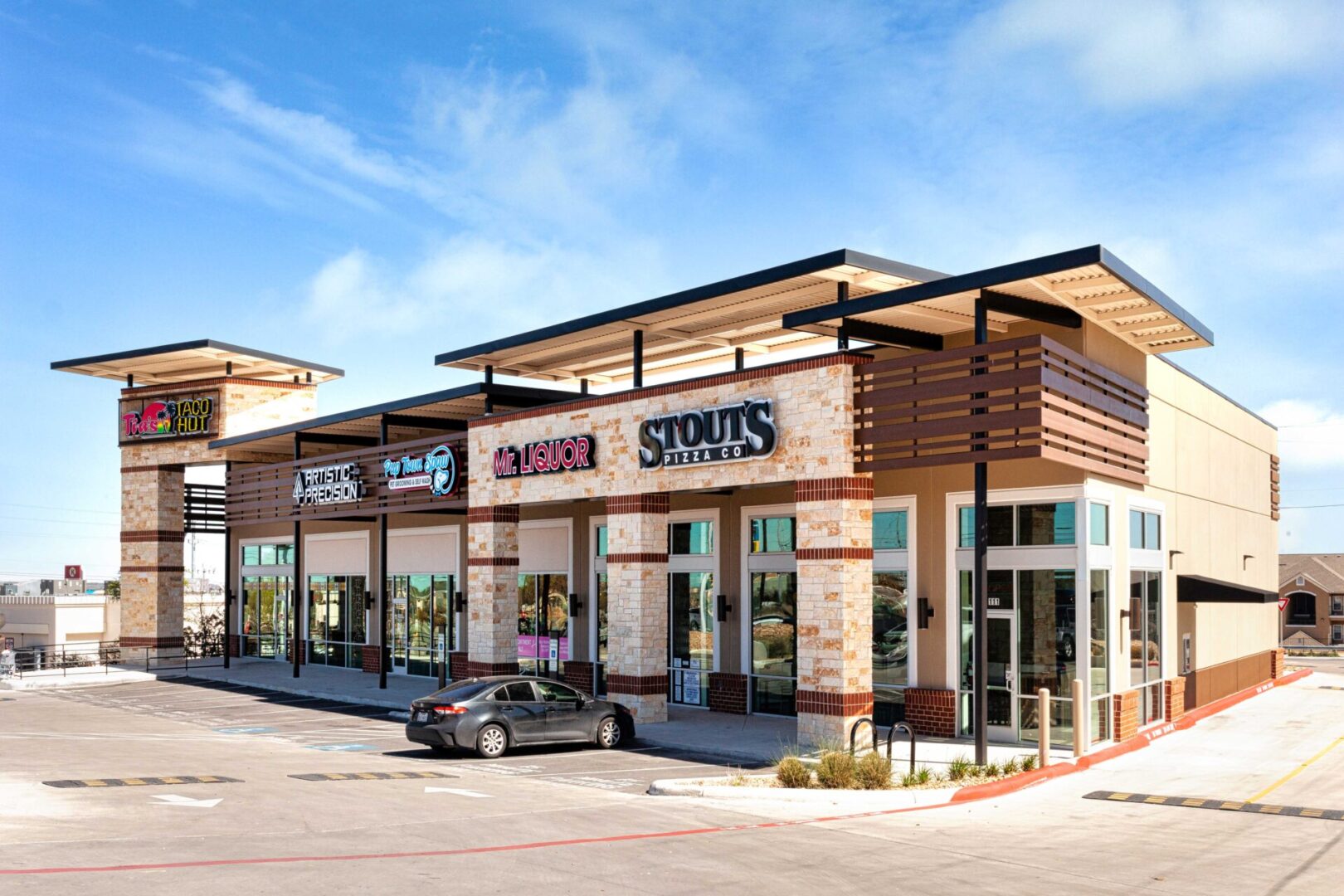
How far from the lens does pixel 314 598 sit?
144 feet

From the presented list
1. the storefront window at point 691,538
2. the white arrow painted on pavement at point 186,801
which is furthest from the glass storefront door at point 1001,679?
the white arrow painted on pavement at point 186,801

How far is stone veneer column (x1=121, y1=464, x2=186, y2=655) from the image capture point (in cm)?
4509

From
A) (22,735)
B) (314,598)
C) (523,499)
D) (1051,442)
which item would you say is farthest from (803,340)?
(314,598)

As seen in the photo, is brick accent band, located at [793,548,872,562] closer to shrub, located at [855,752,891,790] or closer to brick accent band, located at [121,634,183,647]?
shrub, located at [855,752,891,790]

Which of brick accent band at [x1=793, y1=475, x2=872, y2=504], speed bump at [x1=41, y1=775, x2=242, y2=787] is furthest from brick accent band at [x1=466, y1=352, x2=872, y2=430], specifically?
speed bump at [x1=41, y1=775, x2=242, y2=787]

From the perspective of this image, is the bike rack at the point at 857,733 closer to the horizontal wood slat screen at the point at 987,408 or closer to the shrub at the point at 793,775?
the shrub at the point at 793,775

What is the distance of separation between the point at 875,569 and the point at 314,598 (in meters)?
26.2

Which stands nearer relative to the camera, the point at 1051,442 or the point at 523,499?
the point at 1051,442

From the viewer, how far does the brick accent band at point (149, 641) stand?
45.0 m

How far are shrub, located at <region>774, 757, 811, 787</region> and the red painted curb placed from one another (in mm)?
2078

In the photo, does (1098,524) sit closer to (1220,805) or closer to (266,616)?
(1220,805)

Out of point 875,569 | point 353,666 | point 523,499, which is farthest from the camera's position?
point 353,666

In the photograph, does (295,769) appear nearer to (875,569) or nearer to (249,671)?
(875,569)

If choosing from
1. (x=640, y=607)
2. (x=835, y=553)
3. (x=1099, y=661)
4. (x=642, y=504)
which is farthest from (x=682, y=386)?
(x=1099, y=661)
